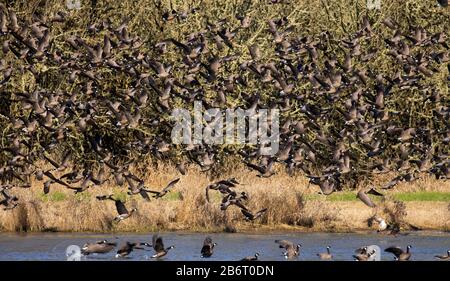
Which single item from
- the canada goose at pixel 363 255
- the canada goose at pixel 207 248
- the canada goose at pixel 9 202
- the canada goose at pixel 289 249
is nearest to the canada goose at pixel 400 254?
the canada goose at pixel 363 255

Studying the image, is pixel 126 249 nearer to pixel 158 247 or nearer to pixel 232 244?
pixel 158 247

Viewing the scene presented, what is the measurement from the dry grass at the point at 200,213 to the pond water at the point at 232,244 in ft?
1.58

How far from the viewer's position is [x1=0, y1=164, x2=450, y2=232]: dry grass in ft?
109

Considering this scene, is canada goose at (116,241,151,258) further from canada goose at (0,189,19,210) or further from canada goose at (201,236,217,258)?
canada goose at (0,189,19,210)

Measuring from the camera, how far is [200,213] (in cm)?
3372

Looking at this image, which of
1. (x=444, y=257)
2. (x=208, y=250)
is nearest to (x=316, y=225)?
(x=444, y=257)

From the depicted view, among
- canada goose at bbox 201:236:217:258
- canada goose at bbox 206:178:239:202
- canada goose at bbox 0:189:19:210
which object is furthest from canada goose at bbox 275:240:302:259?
canada goose at bbox 0:189:19:210

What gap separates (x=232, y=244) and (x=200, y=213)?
2308 mm

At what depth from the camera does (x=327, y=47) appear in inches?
1630

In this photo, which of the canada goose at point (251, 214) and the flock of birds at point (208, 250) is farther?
the canada goose at point (251, 214)

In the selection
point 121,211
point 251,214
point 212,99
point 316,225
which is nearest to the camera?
point 121,211

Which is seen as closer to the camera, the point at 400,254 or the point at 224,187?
the point at 400,254

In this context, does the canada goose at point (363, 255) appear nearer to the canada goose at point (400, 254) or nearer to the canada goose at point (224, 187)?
the canada goose at point (400, 254)

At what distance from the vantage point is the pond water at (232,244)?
29.8 meters
